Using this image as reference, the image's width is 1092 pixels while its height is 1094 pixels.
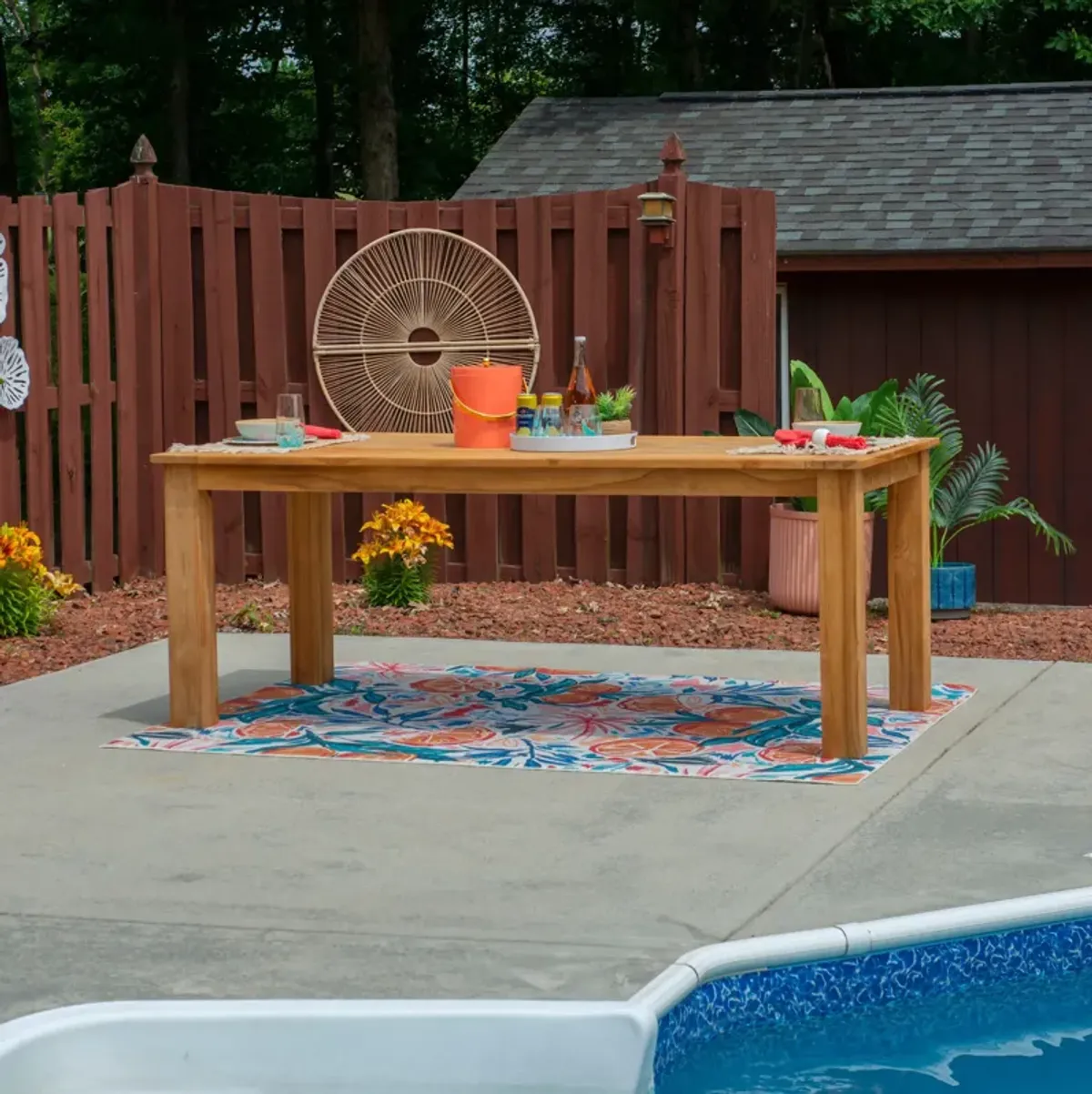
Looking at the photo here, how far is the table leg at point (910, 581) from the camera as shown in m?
6.45

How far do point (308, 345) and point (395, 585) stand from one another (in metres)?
1.41

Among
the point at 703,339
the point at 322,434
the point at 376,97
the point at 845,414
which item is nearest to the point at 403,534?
the point at 703,339

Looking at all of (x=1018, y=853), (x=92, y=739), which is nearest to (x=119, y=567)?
(x=92, y=739)

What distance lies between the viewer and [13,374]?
8617 millimetres

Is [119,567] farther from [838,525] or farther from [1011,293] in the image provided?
[1011,293]

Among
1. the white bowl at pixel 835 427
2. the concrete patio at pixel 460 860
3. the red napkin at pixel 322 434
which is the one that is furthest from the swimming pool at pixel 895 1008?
the red napkin at pixel 322 434

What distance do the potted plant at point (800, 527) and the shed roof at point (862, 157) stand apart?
2.40m

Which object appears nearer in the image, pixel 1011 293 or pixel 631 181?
pixel 1011 293

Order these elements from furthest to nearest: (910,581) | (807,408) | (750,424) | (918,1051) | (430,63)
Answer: (430,63) < (750,424) < (910,581) < (807,408) < (918,1051)

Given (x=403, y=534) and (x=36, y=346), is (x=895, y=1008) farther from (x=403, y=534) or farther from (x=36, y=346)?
(x=36, y=346)

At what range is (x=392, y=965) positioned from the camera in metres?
3.90

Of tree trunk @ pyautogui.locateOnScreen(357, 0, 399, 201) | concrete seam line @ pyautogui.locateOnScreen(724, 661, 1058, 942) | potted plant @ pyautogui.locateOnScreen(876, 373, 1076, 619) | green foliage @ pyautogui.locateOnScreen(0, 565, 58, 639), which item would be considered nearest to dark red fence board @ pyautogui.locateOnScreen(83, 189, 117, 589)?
green foliage @ pyautogui.locateOnScreen(0, 565, 58, 639)

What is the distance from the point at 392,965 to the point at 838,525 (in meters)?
2.33

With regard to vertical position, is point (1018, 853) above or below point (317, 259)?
below
